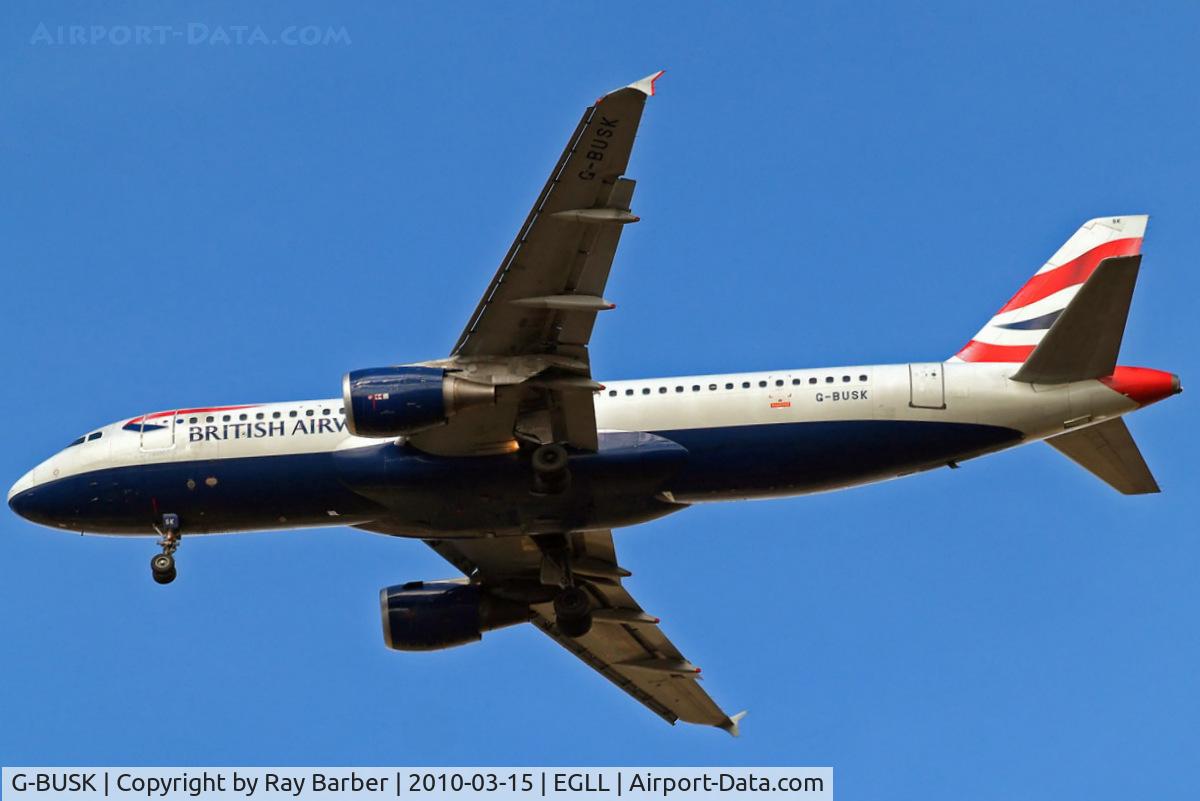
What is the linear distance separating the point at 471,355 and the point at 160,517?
8358 millimetres

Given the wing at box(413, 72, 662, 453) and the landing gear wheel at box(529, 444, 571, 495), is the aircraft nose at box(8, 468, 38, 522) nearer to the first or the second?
the wing at box(413, 72, 662, 453)

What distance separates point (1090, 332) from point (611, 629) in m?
14.7

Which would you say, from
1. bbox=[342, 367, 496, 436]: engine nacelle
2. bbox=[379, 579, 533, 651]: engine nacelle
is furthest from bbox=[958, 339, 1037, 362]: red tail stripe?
bbox=[379, 579, 533, 651]: engine nacelle

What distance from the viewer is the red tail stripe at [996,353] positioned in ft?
135

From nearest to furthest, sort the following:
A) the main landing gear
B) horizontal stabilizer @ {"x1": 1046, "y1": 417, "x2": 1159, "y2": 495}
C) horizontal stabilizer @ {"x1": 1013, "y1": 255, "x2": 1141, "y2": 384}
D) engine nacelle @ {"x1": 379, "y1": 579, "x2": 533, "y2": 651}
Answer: horizontal stabilizer @ {"x1": 1013, "y1": 255, "x2": 1141, "y2": 384}, horizontal stabilizer @ {"x1": 1046, "y1": 417, "x2": 1159, "y2": 495}, the main landing gear, engine nacelle @ {"x1": 379, "y1": 579, "x2": 533, "y2": 651}

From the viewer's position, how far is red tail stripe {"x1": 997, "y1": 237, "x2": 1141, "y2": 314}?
140ft

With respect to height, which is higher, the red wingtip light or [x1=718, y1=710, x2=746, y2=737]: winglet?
the red wingtip light

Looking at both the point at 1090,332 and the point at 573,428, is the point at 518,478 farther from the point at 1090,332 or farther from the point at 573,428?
the point at 1090,332

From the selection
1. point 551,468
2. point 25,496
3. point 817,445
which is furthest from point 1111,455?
point 25,496

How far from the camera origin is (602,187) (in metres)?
36.2

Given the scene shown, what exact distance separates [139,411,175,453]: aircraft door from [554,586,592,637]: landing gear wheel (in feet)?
30.2

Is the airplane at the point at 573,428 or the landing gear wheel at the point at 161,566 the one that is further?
the landing gear wheel at the point at 161,566

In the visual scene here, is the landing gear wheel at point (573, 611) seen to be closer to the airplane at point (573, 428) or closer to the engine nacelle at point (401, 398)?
the airplane at point (573, 428)

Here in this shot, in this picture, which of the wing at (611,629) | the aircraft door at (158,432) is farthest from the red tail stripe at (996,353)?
the aircraft door at (158,432)
